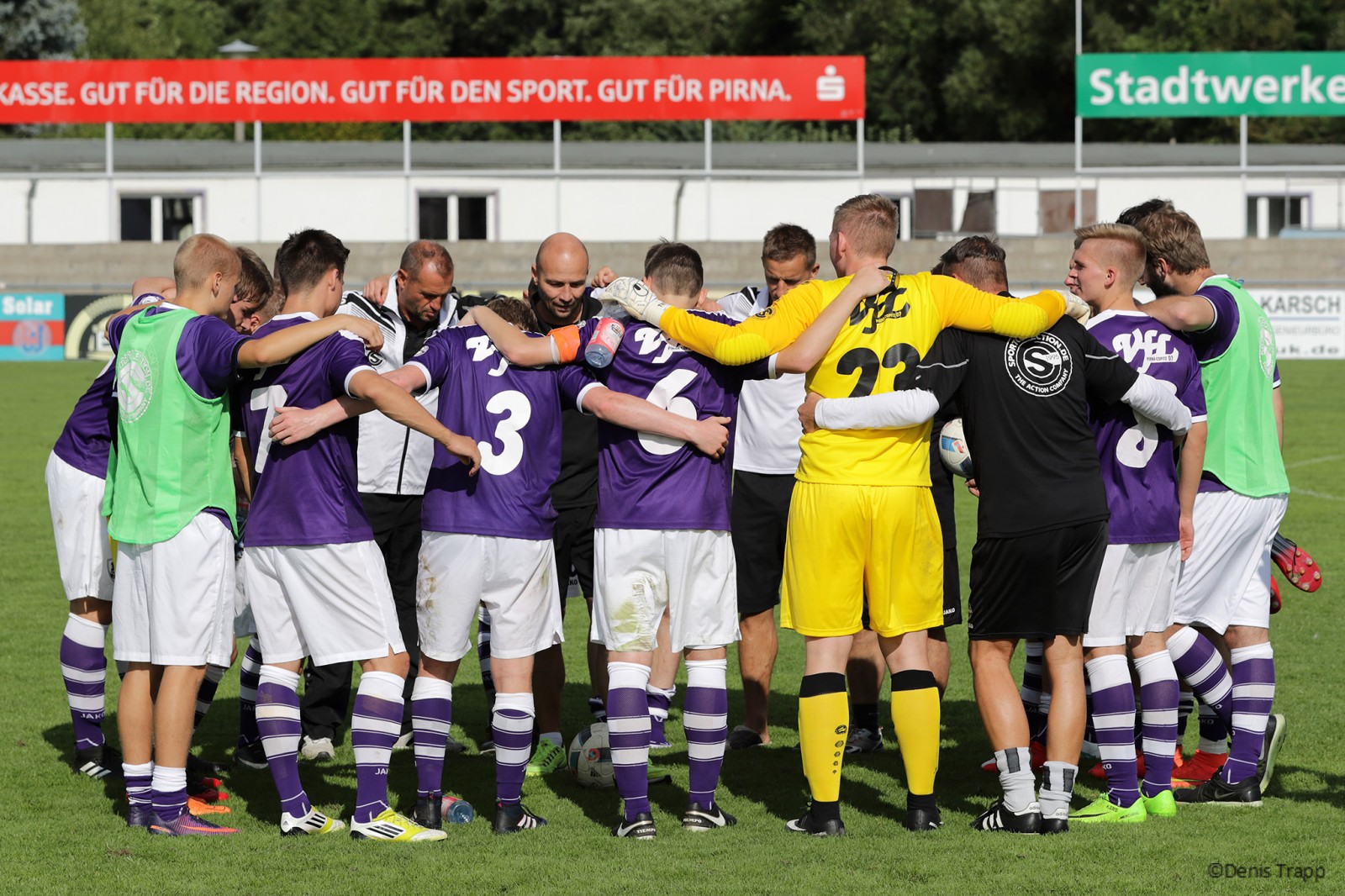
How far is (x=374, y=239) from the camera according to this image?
35.2m

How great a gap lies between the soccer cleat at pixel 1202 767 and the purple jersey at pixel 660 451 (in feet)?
7.67

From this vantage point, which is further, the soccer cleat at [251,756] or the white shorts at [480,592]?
the soccer cleat at [251,756]

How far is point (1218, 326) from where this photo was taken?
6039 mm

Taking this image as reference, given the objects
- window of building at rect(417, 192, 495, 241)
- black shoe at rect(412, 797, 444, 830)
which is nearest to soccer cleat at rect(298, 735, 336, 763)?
black shoe at rect(412, 797, 444, 830)

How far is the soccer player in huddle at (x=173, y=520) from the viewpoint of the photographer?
5.55 meters

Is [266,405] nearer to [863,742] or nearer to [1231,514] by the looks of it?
[863,742]

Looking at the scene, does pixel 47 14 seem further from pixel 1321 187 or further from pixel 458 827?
pixel 458 827

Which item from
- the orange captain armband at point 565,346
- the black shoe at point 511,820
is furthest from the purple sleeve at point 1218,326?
the black shoe at point 511,820

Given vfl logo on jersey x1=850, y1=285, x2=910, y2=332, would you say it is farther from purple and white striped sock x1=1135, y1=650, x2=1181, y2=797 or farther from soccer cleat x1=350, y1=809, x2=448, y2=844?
soccer cleat x1=350, y1=809, x2=448, y2=844

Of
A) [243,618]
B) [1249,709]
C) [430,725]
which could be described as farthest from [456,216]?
[1249,709]

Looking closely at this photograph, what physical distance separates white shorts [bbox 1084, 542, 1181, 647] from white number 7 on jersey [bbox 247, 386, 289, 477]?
10.4ft

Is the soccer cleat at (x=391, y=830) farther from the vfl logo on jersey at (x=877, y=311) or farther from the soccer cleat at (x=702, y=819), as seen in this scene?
the vfl logo on jersey at (x=877, y=311)

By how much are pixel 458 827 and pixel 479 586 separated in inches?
37.5

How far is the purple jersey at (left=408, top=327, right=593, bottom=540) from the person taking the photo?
222 inches
